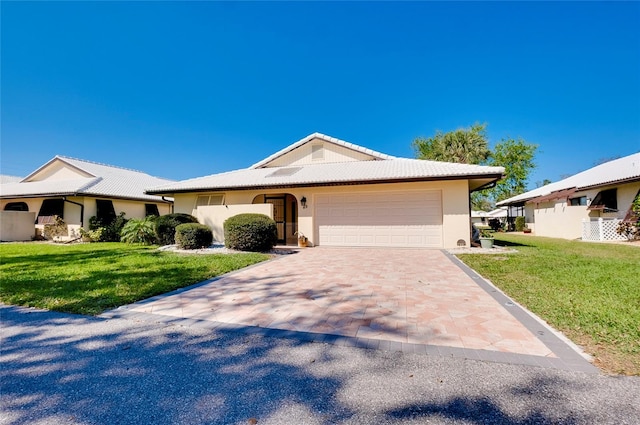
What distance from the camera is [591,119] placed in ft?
81.8

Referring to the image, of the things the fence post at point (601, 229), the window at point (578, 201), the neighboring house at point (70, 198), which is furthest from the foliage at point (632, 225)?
the neighboring house at point (70, 198)

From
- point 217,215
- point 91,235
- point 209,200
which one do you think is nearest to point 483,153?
point 217,215

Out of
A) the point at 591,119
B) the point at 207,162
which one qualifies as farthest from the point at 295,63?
the point at 591,119

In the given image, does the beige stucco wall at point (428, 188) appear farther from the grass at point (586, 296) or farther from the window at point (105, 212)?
the window at point (105, 212)

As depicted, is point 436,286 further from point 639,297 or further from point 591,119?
point 591,119

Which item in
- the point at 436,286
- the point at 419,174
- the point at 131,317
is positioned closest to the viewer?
the point at 131,317

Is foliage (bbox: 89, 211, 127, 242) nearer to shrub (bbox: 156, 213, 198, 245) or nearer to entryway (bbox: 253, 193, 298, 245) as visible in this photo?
shrub (bbox: 156, 213, 198, 245)

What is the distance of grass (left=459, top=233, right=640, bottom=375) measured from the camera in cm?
274

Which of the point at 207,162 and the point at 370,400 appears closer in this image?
the point at 370,400

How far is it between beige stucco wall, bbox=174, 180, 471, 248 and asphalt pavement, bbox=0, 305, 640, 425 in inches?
361

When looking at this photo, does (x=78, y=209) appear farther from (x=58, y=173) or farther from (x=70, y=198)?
(x=58, y=173)

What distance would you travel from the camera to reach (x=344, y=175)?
12.0 meters

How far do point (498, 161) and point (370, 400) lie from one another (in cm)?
3935

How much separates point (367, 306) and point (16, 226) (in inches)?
857
